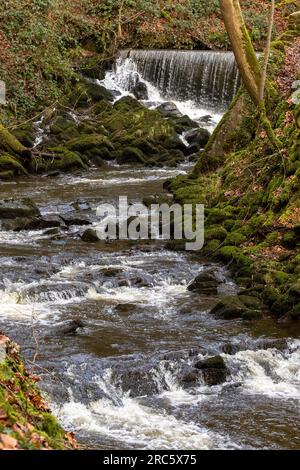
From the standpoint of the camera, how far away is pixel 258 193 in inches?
576

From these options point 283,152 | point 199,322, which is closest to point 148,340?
point 199,322

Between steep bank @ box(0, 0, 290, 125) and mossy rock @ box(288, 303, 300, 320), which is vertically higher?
steep bank @ box(0, 0, 290, 125)

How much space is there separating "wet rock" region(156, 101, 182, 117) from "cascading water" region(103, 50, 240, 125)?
2.44 feet

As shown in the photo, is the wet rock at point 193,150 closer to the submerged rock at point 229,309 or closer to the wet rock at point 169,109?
the wet rock at point 169,109

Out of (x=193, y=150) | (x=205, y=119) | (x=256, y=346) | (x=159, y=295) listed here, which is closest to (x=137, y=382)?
(x=256, y=346)

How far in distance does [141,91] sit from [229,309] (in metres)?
20.4

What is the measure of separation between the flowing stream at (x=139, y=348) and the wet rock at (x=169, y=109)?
13.3m

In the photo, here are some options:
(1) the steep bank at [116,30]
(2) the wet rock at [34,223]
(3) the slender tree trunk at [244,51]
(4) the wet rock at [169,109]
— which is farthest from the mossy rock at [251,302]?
(4) the wet rock at [169,109]

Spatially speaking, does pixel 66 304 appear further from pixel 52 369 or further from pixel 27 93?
pixel 27 93

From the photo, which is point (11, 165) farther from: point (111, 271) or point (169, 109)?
point (111, 271)

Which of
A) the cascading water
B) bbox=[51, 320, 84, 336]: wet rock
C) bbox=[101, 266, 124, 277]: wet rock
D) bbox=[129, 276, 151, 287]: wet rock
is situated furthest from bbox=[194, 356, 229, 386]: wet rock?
the cascading water

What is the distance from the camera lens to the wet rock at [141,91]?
2973 cm

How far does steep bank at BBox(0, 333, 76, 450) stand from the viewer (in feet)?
13.7

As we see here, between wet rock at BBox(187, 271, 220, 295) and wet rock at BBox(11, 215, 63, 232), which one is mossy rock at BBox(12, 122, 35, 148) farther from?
wet rock at BBox(187, 271, 220, 295)
